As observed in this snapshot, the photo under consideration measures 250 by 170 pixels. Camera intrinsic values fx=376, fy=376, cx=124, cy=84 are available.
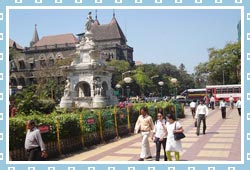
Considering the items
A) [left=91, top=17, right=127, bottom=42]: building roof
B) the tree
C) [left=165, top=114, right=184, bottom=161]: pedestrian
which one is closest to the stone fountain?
[left=165, top=114, right=184, bottom=161]: pedestrian

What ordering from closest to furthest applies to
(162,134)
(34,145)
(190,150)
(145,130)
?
(34,145), (162,134), (145,130), (190,150)

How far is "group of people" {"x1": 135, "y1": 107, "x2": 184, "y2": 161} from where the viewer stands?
945 cm

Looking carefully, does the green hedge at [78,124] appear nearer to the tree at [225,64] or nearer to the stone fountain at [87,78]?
the stone fountain at [87,78]

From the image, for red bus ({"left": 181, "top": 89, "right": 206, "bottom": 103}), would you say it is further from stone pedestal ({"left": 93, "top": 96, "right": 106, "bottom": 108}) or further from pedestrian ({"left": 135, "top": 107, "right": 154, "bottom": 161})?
pedestrian ({"left": 135, "top": 107, "right": 154, "bottom": 161})

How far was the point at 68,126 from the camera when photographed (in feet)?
41.2

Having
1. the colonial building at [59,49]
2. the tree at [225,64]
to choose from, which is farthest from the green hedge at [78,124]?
the colonial building at [59,49]

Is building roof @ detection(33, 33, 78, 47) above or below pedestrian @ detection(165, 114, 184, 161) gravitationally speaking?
above

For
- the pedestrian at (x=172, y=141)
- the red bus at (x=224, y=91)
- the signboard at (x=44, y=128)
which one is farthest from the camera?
the red bus at (x=224, y=91)

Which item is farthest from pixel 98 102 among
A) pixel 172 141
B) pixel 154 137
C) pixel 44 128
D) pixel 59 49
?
pixel 59 49

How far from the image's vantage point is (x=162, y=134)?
10.3m

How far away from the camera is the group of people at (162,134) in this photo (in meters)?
9.45

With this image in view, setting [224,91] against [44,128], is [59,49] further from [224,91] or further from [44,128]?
[44,128]

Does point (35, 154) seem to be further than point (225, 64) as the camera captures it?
No
